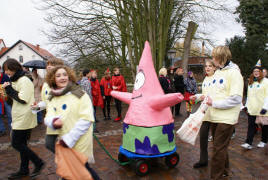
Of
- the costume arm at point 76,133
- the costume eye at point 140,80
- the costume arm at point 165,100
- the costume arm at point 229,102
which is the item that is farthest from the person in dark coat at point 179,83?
the costume arm at point 76,133

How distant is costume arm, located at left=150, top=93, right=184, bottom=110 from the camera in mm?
2995

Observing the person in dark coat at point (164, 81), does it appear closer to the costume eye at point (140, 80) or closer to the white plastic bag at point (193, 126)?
the costume eye at point (140, 80)

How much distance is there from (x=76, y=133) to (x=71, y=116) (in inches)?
8.5

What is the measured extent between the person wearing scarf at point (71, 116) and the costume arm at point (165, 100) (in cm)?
122

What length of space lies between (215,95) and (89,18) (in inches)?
352

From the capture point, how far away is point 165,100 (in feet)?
10.1

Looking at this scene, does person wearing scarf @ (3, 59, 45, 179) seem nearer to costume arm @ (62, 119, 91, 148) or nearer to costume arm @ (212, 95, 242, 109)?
costume arm @ (62, 119, 91, 148)

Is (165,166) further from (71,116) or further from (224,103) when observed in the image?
(71,116)

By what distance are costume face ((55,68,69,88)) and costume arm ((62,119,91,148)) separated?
1.74 ft

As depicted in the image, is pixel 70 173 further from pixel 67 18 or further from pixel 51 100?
pixel 67 18

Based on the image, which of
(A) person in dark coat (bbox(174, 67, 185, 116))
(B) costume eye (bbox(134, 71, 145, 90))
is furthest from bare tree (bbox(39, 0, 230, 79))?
(B) costume eye (bbox(134, 71, 145, 90))

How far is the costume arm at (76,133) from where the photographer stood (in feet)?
6.84

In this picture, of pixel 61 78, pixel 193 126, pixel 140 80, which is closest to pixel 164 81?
pixel 140 80

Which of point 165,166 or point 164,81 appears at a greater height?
point 164,81
